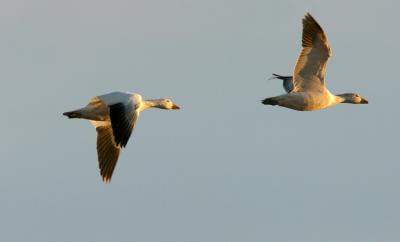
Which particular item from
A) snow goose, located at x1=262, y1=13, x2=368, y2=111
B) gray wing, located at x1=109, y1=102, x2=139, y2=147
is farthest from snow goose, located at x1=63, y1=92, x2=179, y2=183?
snow goose, located at x1=262, y1=13, x2=368, y2=111

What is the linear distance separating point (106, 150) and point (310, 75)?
4.43m

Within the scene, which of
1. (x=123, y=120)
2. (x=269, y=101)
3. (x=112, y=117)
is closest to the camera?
(x=112, y=117)

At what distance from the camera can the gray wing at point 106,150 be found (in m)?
26.4

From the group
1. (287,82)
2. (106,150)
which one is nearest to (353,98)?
(287,82)

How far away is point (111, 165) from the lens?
26.4 meters

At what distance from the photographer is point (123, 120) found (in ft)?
79.9

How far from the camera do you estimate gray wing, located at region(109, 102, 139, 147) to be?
24.0 meters

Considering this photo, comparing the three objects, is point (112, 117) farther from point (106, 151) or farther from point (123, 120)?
point (106, 151)

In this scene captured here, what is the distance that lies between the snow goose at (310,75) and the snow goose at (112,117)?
8.74 feet

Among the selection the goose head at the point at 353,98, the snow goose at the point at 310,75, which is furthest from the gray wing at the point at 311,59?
the goose head at the point at 353,98

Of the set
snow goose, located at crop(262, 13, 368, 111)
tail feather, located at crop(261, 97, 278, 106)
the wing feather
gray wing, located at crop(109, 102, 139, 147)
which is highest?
snow goose, located at crop(262, 13, 368, 111)

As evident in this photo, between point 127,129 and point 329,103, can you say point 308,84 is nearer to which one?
point 329,103

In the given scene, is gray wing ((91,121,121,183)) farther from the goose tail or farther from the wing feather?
the goose tail

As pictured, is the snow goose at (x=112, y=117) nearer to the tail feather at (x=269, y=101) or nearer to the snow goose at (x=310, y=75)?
the tail feather at (x=269, y=101)
